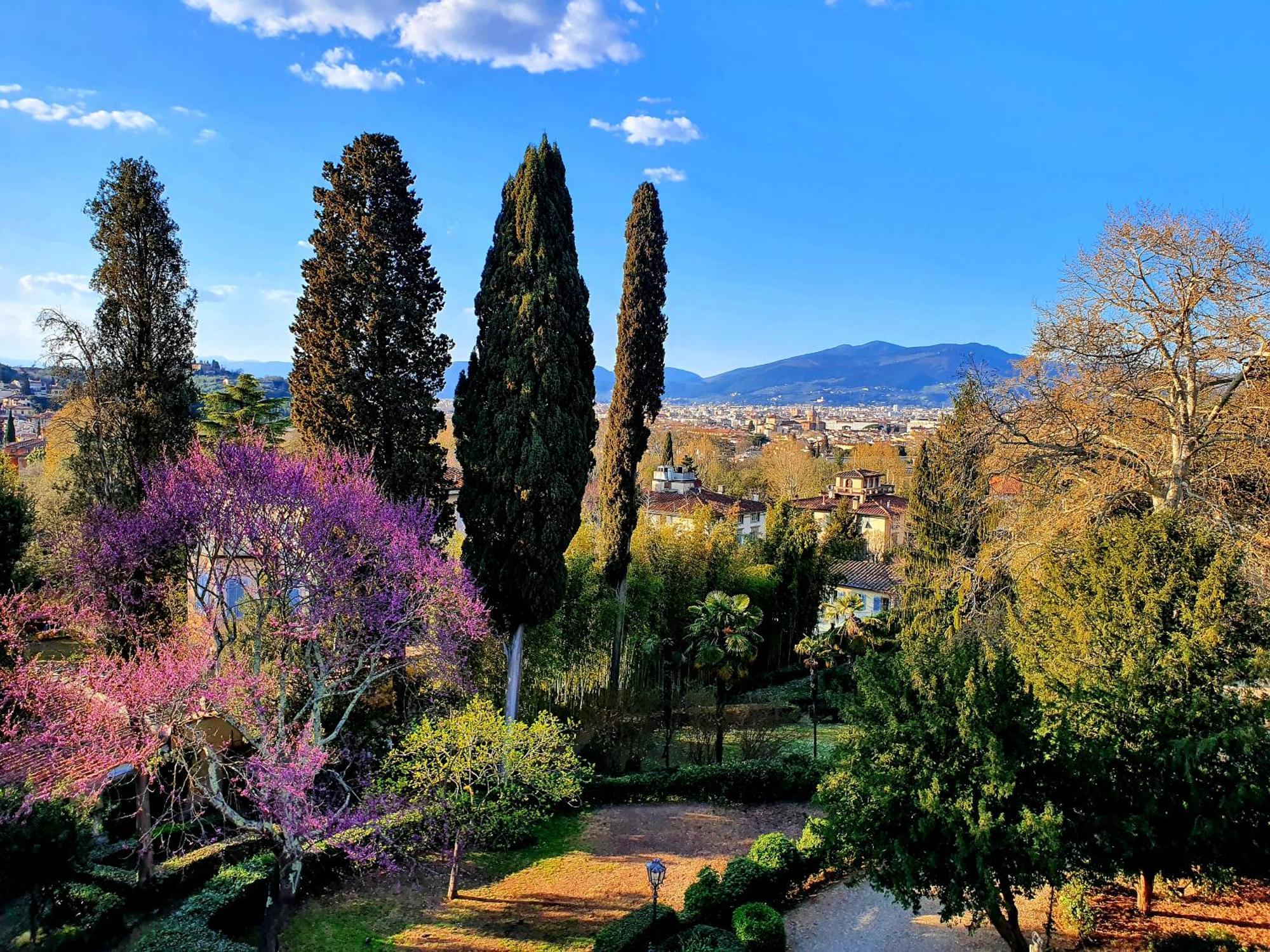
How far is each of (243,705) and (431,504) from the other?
5.18 m

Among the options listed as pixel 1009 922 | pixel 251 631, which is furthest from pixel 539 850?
pixel 1009 922

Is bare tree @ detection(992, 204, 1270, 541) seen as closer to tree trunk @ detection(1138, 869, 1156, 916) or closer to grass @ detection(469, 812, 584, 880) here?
tree trunk @ detection(1138, 869, 1156, 916)

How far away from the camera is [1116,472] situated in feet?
35.9

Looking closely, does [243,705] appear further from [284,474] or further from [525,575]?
[525,575]

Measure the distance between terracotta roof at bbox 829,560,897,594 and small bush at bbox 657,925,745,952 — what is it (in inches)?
932

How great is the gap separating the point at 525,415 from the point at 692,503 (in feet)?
74.3

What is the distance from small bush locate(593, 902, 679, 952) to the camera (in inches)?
347

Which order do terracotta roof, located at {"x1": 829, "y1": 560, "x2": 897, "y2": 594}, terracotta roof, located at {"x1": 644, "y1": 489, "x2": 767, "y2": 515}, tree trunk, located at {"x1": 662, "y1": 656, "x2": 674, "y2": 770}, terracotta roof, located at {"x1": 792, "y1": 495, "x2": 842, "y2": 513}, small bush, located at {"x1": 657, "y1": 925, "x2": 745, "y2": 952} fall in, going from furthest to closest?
1. terracotta roof, located at {"x1": 792, "y1": 495, "x2": 842, "y2": 513}
2. terracotta roof, located at {"x1": 644, "y1": 489, "x2": 767, "y2": 515}
3. terracotta roof, located at {"x1": 829, "y1": 560, "x2": 897, "y2": 594}
4. tree trunk, located at {"x1": 662, "y1": 656, "x2": 674, "y2": 770}
5. small bush, located at {"x1": 657, "y1": 925, "x2": 745, "y2": 952}

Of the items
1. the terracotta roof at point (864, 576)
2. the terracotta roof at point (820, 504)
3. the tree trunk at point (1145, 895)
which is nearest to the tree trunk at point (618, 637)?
the tree trunk at point (1145, 895)

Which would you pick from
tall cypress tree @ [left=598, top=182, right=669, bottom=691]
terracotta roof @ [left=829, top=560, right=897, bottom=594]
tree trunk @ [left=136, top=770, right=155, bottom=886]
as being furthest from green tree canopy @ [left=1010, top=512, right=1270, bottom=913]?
terracotta roof @ [left=829, top=560, right=897, bottom=594]

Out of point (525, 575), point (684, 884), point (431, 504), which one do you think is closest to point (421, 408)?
point (431, 504)

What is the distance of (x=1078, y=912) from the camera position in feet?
29.0

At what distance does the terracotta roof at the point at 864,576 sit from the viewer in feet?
104

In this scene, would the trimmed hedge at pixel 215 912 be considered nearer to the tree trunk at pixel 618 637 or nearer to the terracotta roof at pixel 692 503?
the tree trunk at pixel 618 637
